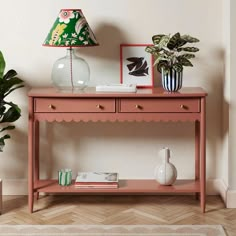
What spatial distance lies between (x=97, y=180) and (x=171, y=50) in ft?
3.37

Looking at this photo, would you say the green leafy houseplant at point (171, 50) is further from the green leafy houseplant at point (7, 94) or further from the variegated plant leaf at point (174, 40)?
the green leafy houseplant at point (7, 94)

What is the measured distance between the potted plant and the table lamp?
1.41 ft

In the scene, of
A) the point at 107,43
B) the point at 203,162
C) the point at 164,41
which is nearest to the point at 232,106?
the point at 203,162

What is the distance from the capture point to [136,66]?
4695 millimetres

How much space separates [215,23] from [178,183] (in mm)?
1176

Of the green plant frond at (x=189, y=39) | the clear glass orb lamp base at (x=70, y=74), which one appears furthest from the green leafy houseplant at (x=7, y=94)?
the green plant frond at (x=189, y=39)

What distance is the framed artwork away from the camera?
4688 mm

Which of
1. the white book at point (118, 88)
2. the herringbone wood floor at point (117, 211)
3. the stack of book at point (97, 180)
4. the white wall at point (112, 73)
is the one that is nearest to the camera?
the herringbone wood floor at point (117, 211)

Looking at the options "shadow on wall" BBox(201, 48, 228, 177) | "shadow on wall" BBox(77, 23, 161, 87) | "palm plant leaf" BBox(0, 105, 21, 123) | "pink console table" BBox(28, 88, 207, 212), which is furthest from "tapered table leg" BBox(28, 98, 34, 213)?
"shadow on wall" BBox(201, 48, 228, 177)

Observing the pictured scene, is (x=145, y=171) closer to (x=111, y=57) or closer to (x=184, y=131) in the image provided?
(x=184, y=131)

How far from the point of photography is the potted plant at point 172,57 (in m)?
4.36

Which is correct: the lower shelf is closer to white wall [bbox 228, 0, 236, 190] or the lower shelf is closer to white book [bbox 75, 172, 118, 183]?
white book [bbox 75, 172, 118, 183]

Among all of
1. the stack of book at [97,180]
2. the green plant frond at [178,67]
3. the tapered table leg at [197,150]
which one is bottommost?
the stack of book at [97,180]

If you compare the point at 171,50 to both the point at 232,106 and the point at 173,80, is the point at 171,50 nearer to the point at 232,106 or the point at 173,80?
the point at 173,80
